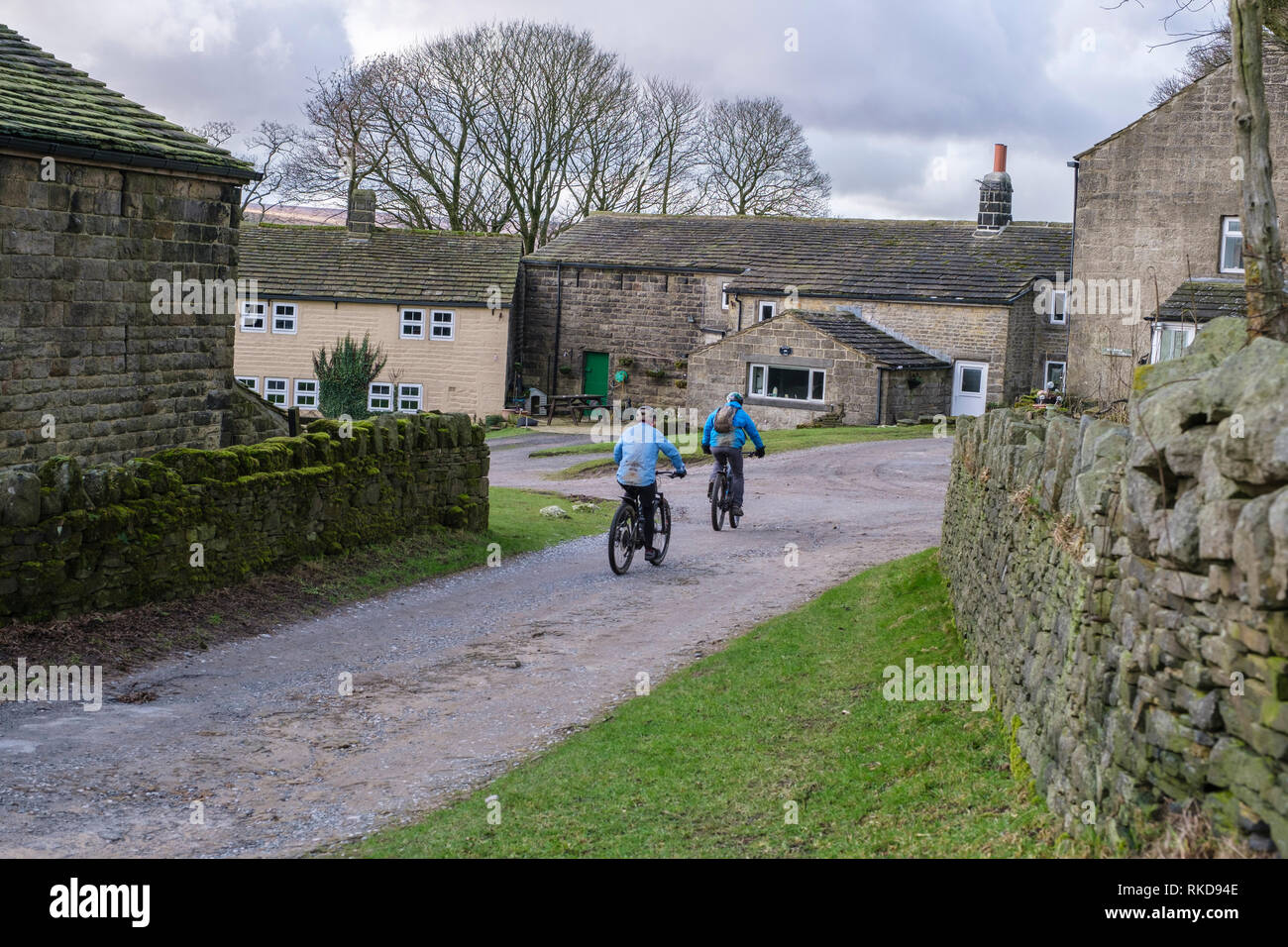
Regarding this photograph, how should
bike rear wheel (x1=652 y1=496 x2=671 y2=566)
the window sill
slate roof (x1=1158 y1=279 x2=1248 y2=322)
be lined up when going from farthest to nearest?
the window sill, slate roof (x1=1158 y1=279 x2=1248 y2=322), bike rear wheel (x1=652 y1=496 x2=671 y2=566)

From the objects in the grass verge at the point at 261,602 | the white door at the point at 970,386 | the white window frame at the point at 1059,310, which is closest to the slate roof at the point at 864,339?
the white door at the point at 970,386

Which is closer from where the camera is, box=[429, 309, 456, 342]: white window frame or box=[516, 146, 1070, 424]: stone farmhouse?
box=[516, 146, 1070, 424]: stone farmhouse

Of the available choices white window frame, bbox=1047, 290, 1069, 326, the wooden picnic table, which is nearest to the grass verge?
the wooden picnic table

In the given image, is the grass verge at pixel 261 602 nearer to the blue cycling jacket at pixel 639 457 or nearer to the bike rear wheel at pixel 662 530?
the bike rear wheel at pixel 662 530

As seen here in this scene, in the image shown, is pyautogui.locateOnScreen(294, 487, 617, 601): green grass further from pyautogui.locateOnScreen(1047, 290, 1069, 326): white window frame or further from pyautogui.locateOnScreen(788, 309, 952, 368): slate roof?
pyautogui.locateOnScreen(1047, 290, 1069, 326): white window frame

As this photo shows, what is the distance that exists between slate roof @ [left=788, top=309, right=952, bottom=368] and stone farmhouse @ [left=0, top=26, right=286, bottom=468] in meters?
24.8

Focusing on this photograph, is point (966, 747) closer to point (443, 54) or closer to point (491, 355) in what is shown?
point (491, 355)

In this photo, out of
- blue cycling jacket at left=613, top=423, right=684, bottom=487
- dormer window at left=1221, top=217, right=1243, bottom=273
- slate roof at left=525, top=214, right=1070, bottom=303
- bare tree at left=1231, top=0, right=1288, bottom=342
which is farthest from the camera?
slate roof at left=525, top=214, right=1070, bottom=303

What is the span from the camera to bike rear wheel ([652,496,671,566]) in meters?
16.4

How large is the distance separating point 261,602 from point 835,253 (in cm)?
3610

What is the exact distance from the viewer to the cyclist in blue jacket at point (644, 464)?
15820 millimetres

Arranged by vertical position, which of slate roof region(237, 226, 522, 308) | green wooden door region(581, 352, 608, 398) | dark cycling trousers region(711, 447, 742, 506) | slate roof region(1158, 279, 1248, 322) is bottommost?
dark cycling trousers region(711, 447, 742, 506)

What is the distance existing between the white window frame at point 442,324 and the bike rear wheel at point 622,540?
30.9 metres

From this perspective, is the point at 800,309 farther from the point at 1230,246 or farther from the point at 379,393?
the point at 379,393
